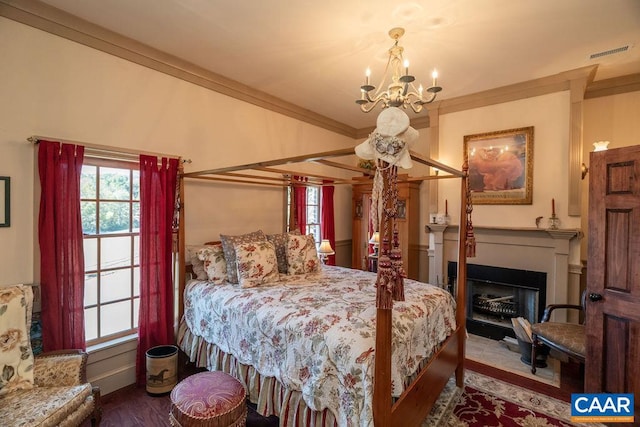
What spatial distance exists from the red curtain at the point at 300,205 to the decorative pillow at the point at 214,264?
1.39 meters

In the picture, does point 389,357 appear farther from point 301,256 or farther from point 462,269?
point 301,256

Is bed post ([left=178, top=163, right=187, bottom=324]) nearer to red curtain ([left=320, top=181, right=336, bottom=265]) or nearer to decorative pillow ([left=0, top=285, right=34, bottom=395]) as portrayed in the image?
decorative pillow ([left=0, top=285, right=34, bottom=395])

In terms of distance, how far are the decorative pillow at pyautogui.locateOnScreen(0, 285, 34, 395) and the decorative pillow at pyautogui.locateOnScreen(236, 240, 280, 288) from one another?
1.35 metres

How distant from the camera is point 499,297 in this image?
3824 millimetres

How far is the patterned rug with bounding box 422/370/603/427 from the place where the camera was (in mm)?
2174

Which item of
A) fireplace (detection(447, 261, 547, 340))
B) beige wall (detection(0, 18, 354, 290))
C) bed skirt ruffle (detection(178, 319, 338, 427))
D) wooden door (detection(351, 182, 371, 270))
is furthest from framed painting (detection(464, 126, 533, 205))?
bed skirt ruffle (detection(178, 319, 338, 427))

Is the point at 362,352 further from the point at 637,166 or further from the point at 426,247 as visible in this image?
the point at 426,247

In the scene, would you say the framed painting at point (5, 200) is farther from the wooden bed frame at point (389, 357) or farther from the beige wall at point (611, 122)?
the beige wall at point (611, 122)

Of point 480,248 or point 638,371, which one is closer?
point 638,371

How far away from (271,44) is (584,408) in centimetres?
385

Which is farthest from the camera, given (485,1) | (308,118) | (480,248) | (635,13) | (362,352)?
(308,118)

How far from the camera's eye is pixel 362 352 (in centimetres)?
156

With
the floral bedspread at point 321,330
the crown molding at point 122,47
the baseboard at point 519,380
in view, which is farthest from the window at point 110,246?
the baseboard at point 519,380

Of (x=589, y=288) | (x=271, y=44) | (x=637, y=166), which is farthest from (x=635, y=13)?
(x=271, y=44)
